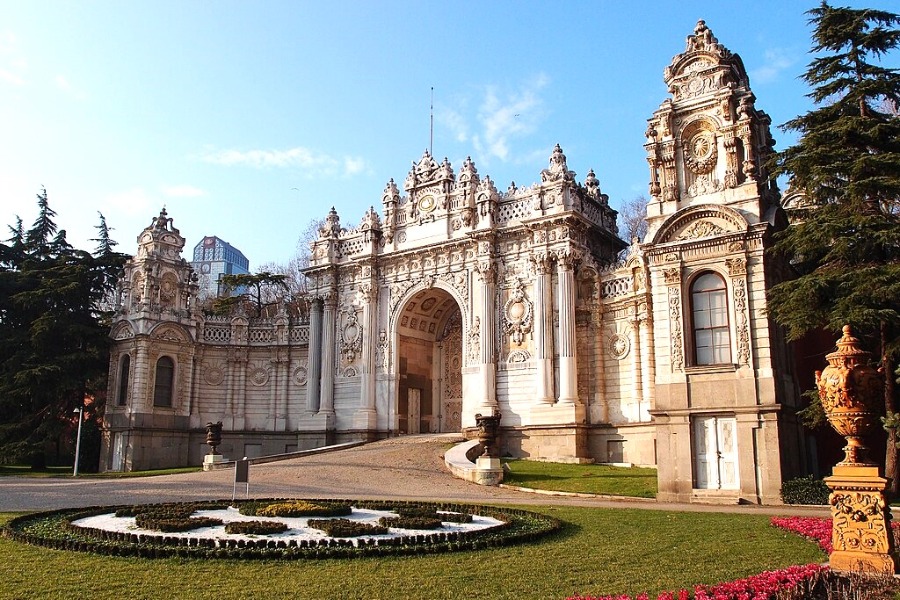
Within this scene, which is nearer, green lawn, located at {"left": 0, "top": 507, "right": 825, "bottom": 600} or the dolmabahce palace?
green lawn, located at {"left": 0, "top": 507, "right": 825, "bottom": 600}

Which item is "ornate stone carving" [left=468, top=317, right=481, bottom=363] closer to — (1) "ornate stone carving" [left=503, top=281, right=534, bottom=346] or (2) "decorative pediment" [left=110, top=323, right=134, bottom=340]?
(1) "ornate stone carving" [left=503, top=281, right=534, bottom=346]

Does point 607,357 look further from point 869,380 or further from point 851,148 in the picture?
point 869,380

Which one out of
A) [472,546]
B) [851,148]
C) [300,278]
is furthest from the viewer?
[300,278]

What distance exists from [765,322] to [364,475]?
1311cm

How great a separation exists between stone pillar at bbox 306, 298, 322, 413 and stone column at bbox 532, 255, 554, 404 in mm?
12090

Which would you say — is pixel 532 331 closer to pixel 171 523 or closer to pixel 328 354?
pixel 328 354

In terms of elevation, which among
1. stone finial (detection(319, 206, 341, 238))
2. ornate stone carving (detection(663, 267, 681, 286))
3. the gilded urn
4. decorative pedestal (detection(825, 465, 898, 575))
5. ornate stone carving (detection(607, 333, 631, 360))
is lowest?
decorative pedestal (detection(825, 465, 898, 575))

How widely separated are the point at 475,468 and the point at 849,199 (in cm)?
1280

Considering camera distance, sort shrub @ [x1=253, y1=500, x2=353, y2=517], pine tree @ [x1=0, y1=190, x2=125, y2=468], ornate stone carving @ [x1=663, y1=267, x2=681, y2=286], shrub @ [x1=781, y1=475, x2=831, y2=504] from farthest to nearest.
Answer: pine tree @ [x1=0, y1=190, x2=125, y2=468]
ornate stone carving @ [x1=663, y1=267, x2=681, y2=286]
shrub @ [x1=781, y1=475, x2=831, y2=504]
shrub @ [x1=253, y1=500, x2=353, y2=517]

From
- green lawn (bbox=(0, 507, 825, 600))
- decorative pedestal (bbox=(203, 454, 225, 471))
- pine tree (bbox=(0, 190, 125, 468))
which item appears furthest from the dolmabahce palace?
green lawn (bbox=(0, 507, 825, 600))

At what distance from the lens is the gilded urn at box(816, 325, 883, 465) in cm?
934

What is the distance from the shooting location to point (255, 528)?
12.6m

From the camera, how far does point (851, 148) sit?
19656 mm

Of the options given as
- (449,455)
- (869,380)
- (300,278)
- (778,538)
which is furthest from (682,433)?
(300,278)
